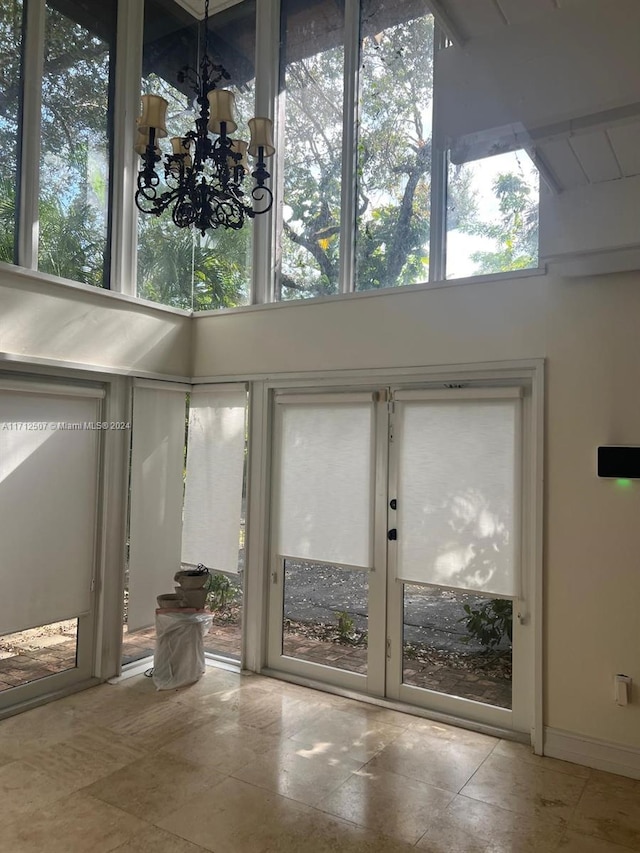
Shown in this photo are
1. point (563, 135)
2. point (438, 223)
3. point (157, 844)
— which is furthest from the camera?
point (438, 223)

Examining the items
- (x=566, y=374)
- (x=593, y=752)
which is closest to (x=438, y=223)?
(x=566, y=374)

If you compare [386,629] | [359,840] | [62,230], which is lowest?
[359,840]

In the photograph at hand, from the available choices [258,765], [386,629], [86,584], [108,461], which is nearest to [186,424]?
[108,461]

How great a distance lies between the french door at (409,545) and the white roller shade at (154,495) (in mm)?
874

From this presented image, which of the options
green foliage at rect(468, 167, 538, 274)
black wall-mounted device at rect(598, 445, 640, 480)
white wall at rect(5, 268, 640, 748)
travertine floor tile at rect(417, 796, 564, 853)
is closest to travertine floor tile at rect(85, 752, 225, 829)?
travertine floor tile at rect(417, 796, 564, 853)

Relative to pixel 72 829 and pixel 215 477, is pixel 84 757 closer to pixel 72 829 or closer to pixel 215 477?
pixel 72 829

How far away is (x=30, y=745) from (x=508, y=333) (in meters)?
3.55

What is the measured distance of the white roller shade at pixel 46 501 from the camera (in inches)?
148

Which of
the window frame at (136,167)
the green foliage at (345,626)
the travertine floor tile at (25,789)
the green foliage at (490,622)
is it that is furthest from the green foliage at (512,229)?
the travertine floor tile at (25,789)

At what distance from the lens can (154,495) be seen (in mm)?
4719

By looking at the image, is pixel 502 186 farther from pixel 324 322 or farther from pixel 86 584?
pixel 86 584

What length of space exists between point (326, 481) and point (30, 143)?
2.90m

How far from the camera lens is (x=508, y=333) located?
11.9 ft

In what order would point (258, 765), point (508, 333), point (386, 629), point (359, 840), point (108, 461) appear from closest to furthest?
point (359, 840), point (258, 765), point (508, 333), point (386, 629), point (108, 461)
